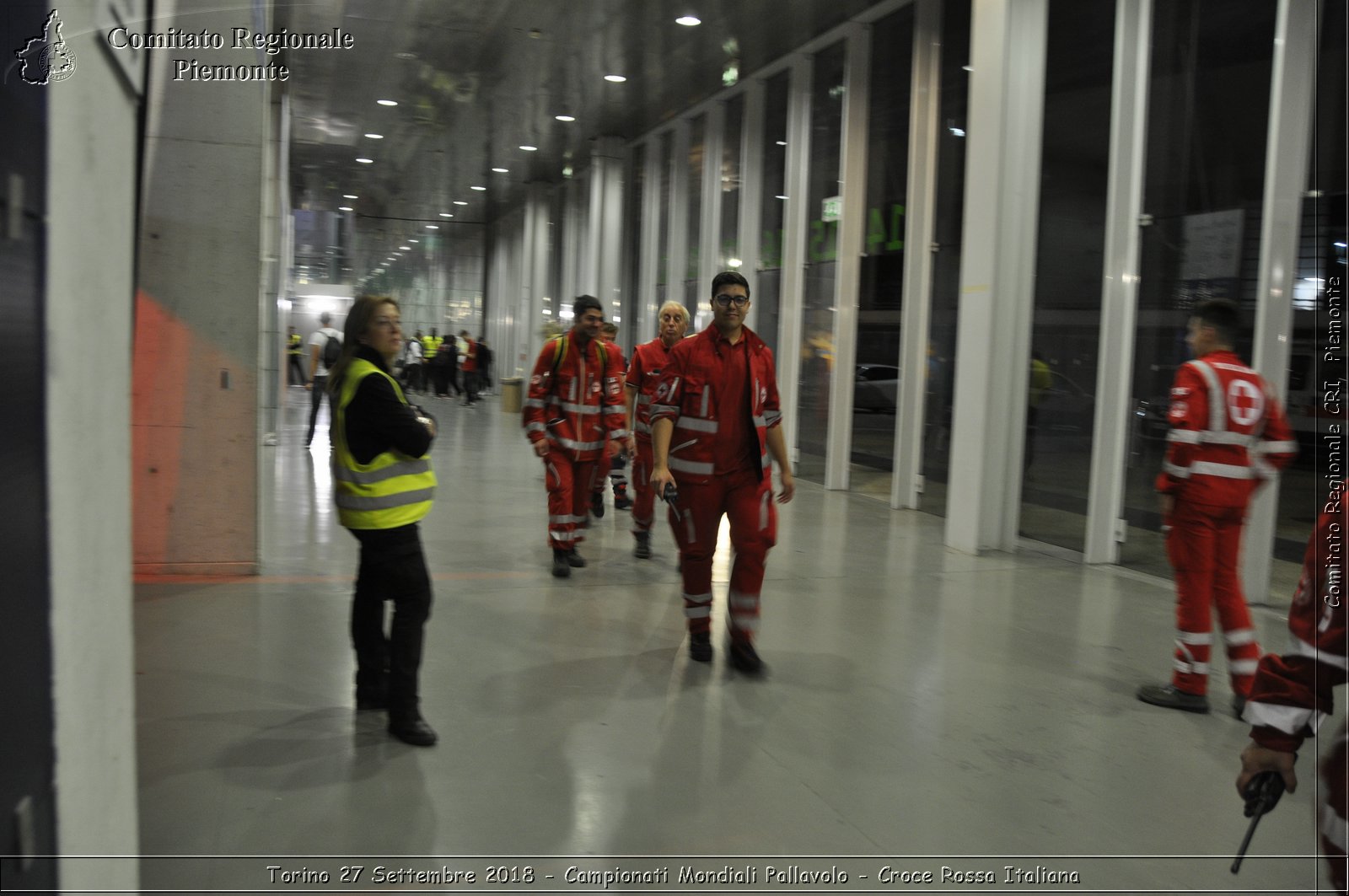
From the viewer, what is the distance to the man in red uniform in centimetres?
763

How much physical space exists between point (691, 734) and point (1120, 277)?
577cm

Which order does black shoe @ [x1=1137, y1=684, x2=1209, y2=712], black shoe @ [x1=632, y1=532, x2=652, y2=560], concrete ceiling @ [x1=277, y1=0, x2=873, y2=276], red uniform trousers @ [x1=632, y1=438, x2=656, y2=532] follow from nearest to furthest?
1. black shoe @ [x1=1137, y1=684, x2=1209, y2=712]
2. red uniform trousers @ [x1=632, y1=438, x2=656, y2=532]
3. black shoe @ [x1=632, y1=532, x2=652, y2=560]
4. concrete ceiling @ [x1=277, y1=0, x2=873, y2=276]

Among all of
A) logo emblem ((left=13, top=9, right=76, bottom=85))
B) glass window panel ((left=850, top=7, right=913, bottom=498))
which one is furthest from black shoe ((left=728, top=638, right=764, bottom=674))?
glass window panel ((left=850, top=7, right=913, bottom=498))

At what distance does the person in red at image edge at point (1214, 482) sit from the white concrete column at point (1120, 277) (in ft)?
11.5

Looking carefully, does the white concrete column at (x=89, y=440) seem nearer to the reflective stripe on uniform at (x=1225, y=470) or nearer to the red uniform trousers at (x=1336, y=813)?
the red uniform trousers at (x=1336, y=813)

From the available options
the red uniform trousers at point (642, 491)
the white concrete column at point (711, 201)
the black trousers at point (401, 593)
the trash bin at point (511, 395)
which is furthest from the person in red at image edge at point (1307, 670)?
the trash bin at point (511, 395)

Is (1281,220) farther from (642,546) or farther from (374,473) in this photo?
(374,473)

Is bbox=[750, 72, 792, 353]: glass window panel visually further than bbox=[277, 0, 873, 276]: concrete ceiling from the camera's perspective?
Yes

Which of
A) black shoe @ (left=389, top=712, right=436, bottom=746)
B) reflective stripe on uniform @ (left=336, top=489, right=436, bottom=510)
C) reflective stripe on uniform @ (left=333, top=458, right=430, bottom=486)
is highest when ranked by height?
reflective stripe on uniform @ (left=333, top=458, right=430, bottom=486)

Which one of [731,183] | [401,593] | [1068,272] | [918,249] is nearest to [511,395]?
[731,183]

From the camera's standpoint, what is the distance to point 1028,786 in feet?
12.4

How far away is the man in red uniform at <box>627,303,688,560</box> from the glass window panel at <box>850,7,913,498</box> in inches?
183

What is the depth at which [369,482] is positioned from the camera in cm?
390

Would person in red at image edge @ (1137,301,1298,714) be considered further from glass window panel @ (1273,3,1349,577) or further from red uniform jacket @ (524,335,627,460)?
red uniform jacket @ (524,335,627,460)
